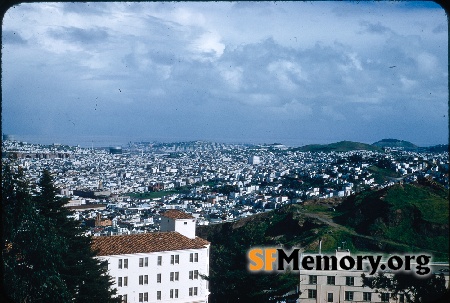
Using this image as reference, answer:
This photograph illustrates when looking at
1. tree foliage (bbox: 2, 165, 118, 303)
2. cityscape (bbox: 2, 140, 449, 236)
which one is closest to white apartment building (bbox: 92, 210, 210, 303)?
cityscape (bbox: 2, 140, 449, 236)

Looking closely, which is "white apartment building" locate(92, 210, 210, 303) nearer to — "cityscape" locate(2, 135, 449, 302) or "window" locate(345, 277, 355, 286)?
"cityscape" locate(2, 135, 449, 302)

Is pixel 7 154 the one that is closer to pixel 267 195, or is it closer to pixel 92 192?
pixel 92 192

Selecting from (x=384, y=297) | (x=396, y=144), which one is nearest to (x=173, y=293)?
(x=384, y=297)

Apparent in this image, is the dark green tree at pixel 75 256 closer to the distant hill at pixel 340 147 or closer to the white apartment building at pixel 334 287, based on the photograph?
the white apartment building at pixel 334 287

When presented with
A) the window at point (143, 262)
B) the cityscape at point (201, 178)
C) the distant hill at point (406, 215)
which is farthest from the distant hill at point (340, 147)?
the window at point (143, 262)

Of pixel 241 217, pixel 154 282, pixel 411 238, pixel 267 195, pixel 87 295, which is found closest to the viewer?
pixel 87 295

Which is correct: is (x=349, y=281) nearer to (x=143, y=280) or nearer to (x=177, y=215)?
(x=143, y=280)

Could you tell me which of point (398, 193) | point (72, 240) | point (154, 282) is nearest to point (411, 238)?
point (398, 193)
